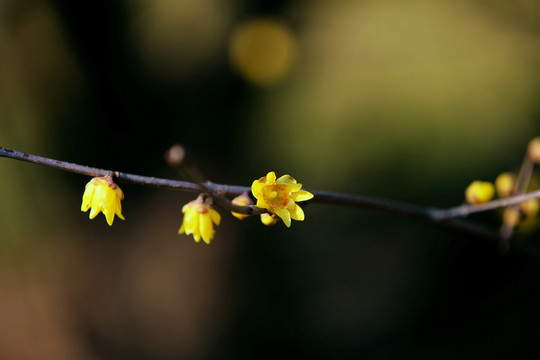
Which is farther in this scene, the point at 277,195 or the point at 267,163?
the point at 267,163

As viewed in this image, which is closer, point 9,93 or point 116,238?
point 9,93

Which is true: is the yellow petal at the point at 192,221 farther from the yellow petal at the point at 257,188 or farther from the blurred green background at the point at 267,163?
the blurred green background at the point at 267,163

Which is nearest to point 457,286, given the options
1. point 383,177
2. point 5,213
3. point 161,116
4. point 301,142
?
point 383,177

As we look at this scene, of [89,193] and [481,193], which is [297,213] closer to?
[89,193]

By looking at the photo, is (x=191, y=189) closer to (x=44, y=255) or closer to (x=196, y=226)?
(x=196, y=226)

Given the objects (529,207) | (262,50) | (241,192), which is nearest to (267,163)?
(262,50)

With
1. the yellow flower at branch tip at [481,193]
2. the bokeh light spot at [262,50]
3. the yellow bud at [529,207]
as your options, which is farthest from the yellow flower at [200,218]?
the bokeh light spot at [262,50]
